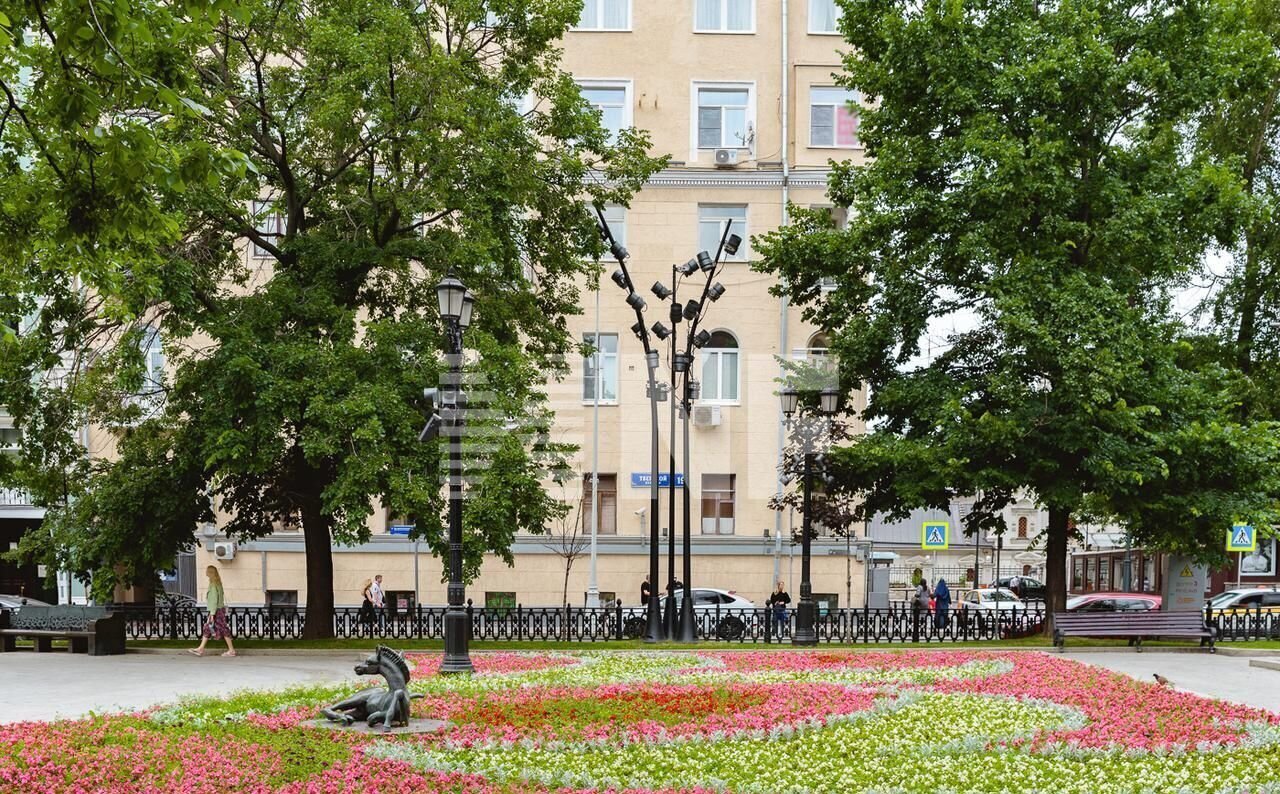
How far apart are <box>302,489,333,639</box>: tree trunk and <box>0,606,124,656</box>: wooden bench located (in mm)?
3476

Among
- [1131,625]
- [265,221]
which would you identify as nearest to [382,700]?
[1131,625]

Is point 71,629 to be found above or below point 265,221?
below

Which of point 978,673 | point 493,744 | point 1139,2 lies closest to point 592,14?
point 1139,2

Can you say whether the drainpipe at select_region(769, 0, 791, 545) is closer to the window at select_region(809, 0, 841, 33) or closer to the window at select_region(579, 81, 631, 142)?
the window at select_region(809, 0, 841, 33)

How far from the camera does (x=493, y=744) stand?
1117cm

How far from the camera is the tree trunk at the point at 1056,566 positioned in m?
26.7

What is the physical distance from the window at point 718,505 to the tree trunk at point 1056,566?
11797 mm

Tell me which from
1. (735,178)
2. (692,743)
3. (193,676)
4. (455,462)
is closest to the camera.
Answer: (692,743)

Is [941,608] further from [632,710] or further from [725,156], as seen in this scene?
[632,710]

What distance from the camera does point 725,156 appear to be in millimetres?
37938

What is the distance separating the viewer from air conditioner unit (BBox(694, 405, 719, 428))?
3644cm

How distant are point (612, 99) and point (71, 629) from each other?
21115mm

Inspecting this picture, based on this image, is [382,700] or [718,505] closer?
[382,700]

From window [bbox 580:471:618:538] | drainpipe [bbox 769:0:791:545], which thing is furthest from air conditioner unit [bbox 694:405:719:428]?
window [bbox 580:471:618:538]
